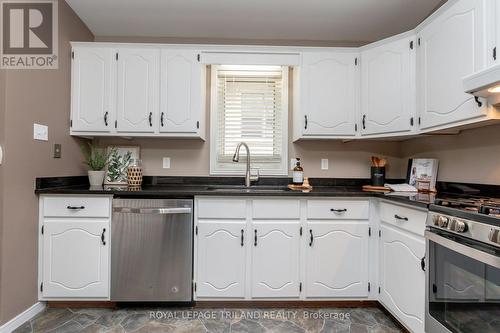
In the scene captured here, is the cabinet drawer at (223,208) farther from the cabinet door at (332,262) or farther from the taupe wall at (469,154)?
the taupe wall at (469,154)

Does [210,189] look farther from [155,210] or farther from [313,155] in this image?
[313,155]

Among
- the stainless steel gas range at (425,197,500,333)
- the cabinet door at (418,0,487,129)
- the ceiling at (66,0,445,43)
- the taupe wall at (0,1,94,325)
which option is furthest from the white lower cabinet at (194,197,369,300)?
the ceiling at (66,0,445,43)

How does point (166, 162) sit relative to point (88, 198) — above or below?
above

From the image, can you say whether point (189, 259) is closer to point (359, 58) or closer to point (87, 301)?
point (87, 301)

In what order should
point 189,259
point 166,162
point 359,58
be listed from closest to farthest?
point 189,259, point 359,58, point 166,162

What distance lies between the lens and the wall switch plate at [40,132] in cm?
193

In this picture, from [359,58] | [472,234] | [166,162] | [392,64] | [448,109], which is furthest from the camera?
[166,162]

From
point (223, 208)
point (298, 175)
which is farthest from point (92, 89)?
point (298, 175)

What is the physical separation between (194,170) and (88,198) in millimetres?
980

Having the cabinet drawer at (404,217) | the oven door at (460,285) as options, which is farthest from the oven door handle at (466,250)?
the cabinet drawer at (404,217)

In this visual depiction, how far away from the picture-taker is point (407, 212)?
1729 millimetres

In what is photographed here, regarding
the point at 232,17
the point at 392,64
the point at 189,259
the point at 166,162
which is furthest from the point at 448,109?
the point at 166,162

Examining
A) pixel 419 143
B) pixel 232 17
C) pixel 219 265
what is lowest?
pixel 219 265

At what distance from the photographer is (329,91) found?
7.81 ft
